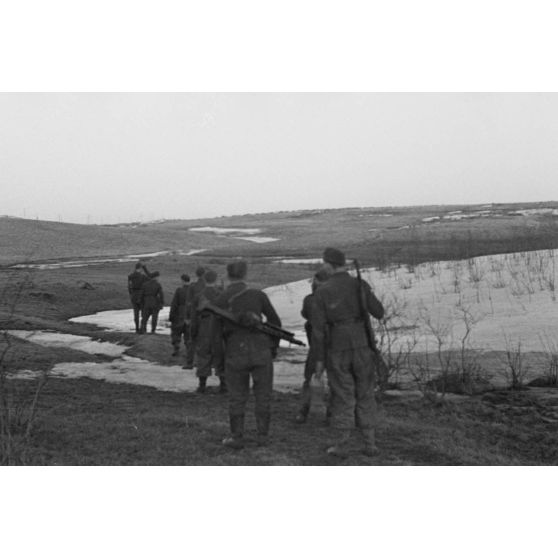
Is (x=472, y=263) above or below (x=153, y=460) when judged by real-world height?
above

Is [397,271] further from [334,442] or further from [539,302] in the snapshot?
[334,442]

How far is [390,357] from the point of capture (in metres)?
10.7

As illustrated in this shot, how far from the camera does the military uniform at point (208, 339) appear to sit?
721 cm

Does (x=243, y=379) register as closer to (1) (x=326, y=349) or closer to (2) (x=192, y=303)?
(1) (x=326, y=349)

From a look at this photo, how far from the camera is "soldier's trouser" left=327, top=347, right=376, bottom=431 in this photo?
6.66 meters

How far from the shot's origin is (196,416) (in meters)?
8.74

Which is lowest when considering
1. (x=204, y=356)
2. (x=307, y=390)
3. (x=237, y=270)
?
(x=307, y=390)

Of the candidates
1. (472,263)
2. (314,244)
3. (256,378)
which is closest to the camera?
(256,378)

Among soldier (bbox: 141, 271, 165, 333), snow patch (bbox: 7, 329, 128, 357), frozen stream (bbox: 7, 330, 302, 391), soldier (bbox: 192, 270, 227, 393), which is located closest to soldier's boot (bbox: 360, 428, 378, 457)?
soldier (bbox: 192, 270, 227, 393)

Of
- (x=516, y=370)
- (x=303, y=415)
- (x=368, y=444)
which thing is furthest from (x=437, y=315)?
(x=368, y=444)

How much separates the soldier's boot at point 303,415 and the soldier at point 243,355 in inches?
52.6

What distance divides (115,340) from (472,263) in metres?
10.0

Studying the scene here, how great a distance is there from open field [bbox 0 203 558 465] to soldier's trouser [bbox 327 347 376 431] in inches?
15.4

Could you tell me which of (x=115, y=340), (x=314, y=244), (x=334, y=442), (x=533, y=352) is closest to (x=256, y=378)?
(x=334, y=442)
